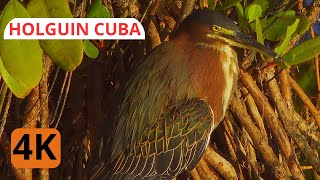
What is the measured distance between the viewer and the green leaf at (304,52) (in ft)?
5.98

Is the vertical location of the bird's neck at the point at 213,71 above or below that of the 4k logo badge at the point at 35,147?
above

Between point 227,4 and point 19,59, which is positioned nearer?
point 19,59

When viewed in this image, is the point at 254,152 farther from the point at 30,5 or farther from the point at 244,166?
the point at 30,5

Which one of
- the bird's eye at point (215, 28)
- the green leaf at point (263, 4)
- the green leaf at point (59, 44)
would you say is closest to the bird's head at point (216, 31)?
the bird's eye at point (215, 28)

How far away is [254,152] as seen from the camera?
199 centimetres

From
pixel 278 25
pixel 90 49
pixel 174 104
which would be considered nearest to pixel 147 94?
pixel 174 104

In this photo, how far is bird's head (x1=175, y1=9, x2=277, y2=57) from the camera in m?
1.75

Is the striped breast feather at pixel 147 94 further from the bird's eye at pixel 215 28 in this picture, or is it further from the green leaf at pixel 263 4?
the green leaf at pixel 263 4

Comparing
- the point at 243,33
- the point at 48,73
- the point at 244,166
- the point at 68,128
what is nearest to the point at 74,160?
the point at 68,128

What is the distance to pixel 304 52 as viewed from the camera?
1828mm

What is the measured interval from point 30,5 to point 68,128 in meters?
0.47

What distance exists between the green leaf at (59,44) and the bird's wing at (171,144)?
0.33 meters

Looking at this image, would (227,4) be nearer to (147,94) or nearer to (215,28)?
(215,28)

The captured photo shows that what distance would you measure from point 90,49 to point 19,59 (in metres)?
0.20
